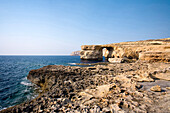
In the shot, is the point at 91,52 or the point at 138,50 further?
the point at 91,52

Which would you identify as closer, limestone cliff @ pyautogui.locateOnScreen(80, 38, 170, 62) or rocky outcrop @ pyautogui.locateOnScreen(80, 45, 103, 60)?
limestone cliff @ pyautogui.locateOnScreen(80, 38, 170, 62)

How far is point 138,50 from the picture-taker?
1284 inches

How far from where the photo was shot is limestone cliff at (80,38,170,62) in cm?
1923

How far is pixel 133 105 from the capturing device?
13.2 feet

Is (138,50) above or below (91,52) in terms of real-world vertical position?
above

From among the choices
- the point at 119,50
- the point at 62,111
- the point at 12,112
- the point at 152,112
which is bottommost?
the point at 12,112

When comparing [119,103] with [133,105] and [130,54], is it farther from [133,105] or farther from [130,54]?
[130,54]

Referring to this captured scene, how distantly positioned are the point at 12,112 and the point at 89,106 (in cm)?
433

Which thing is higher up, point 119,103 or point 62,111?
point 119,103

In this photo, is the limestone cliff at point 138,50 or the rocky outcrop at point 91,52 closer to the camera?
the limestone cliff at point 138,50

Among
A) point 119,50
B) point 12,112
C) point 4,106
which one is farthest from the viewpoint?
point 119,50

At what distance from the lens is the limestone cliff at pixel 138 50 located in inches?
757

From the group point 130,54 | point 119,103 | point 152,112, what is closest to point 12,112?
point 119,103

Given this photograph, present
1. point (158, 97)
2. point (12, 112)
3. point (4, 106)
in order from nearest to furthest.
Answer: point (158, 97), point (12, 112), point (4, 106)
